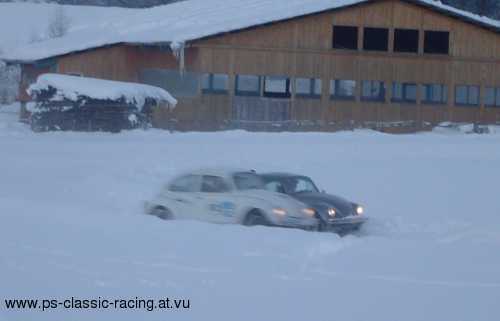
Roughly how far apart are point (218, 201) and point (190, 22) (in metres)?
29.8

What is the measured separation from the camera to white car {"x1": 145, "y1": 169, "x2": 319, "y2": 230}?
57.1 feet

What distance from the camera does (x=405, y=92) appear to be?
45.2 meters

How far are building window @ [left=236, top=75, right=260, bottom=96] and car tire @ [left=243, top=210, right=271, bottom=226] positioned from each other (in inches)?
1034

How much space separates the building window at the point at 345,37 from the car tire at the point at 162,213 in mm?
26156

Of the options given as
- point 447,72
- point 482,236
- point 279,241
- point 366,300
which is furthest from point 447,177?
point 447,72

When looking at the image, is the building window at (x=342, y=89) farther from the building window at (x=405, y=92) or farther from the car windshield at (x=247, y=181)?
the car windshield at (x=247, y=181)

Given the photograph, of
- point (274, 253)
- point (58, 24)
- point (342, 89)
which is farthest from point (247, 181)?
point (58, 24)

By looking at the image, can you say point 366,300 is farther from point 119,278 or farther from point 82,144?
point 82,144

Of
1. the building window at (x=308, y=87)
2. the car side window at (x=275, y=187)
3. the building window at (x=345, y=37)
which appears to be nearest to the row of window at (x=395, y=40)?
the building window at (x=345, y=37)

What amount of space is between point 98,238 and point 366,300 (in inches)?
191

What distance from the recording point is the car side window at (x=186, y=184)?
62.3 ft

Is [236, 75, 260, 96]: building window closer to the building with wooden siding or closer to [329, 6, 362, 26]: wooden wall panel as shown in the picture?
the building with wooden siding

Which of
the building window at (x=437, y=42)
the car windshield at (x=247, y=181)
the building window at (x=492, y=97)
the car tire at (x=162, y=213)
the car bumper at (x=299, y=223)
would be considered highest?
the building window at (x=437, y=42)

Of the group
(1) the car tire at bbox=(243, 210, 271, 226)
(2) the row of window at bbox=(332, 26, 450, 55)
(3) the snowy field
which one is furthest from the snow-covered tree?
(1) the car tire at bbox=(243, 210, 271, 226)
